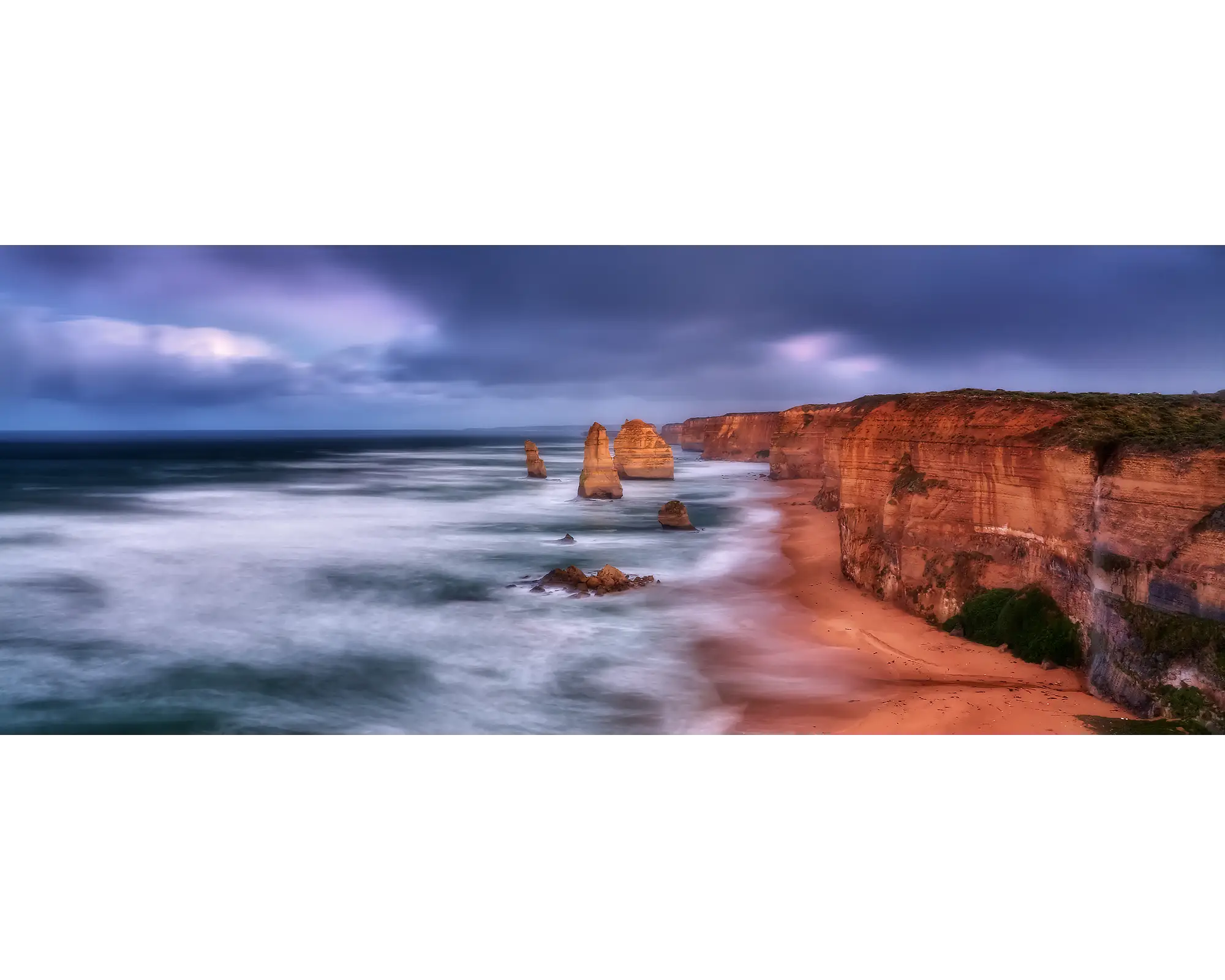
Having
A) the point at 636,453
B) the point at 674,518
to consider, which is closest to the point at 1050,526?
the point at 674,518

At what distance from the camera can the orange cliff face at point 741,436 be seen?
48719mm

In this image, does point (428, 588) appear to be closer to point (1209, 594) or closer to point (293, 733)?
point (293, 733)

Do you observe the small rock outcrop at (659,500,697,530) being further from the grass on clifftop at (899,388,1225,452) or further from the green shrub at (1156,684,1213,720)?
the green shrub at (1156,684,1213,720)

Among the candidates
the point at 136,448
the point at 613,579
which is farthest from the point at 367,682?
the point at 136,448

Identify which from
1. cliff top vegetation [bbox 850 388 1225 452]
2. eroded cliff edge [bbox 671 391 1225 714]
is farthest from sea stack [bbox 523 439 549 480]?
cliff top vegetation [bbox 850 388 1225 452]

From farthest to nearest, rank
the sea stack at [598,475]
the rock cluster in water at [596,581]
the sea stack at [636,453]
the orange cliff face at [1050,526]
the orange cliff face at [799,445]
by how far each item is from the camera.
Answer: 1. the orange cliff face at [799,445]
2. the sea stack at [636,453]
3. the sea stack at [598,475]
4. the rock cluster in water at [596,581]
5. the orange cliff face at [1050,526]

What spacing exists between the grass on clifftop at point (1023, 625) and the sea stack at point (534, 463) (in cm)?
2349

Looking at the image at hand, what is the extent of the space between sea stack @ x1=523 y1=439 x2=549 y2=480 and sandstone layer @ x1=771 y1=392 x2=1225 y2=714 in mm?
19795

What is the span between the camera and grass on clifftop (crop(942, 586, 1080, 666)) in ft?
28.7

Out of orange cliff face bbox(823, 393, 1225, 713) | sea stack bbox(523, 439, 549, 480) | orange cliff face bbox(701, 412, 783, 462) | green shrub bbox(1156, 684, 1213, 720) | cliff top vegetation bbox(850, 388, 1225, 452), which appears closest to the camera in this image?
green shrub bbox(1156, 684, 1213, 720)

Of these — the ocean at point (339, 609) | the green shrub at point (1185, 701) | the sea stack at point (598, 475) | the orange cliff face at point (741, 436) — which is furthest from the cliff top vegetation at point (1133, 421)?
the orange cliff face at point (741, 436)

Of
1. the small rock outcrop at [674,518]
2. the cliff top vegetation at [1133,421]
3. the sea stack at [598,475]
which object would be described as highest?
the cliff top vegetation at [1133,421]

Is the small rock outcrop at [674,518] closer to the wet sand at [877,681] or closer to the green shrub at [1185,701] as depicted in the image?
the wet sand at [877,681]

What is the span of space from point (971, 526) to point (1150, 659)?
3.30 meters
